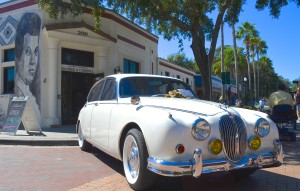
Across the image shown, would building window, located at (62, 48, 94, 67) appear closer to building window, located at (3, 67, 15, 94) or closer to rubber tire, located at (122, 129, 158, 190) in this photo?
building window, located at (3, 67, 15, 94)

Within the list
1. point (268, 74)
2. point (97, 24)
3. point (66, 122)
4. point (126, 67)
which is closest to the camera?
point (97, 24)

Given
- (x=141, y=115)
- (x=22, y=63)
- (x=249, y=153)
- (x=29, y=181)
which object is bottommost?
(x=29, y=181)

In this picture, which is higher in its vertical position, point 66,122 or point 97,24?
point 97,24

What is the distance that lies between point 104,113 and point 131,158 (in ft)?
4.71

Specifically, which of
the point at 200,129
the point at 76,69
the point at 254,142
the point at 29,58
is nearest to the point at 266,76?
the point at 76,69

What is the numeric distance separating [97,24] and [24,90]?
3990 mm

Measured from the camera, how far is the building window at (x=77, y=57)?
50.6 feet

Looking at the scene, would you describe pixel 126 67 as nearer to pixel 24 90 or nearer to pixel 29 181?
pixel 24 90

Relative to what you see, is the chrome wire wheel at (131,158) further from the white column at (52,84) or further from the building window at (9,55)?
the building window at (9,55)

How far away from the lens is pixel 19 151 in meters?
8.77

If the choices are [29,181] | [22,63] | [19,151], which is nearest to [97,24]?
[22,63]

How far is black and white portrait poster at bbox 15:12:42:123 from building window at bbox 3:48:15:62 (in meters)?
0.70

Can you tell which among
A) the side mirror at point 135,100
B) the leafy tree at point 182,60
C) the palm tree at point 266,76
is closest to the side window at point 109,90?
the side mirror at point 135,100

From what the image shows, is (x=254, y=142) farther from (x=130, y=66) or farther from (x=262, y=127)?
(x=130, y=66)
